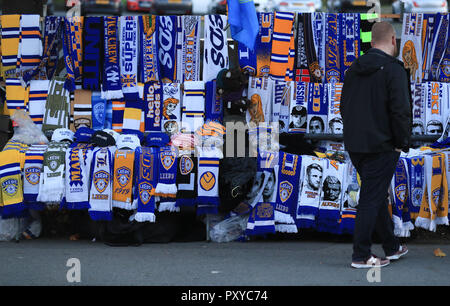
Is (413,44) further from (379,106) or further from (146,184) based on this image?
(146,184)

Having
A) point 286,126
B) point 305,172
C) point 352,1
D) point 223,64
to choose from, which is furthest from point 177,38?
point 352,1

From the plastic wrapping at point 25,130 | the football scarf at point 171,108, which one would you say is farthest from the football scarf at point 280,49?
the plastic wrapping at point 25,130

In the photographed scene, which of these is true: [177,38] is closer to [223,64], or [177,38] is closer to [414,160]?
[223,64]

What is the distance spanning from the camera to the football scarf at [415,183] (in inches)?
241

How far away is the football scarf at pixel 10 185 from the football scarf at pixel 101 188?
24.5 inches

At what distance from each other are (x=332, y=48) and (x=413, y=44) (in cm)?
82

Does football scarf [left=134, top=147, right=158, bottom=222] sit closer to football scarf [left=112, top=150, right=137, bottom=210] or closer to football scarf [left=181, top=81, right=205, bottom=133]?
football scarf [left=112, top=150, right=137, bottom=210]

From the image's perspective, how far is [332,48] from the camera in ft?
22.5

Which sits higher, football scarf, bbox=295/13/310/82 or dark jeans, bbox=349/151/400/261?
football scarf, bbox=295/13/310/82

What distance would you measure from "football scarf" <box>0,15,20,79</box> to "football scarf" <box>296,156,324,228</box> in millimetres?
3061

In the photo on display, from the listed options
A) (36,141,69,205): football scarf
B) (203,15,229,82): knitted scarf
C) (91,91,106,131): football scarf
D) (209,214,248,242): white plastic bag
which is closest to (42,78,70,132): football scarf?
(91,91,106,131): football scarf

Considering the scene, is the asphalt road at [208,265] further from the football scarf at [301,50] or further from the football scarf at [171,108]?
the football scarf at [301,50]

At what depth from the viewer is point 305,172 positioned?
243 inches

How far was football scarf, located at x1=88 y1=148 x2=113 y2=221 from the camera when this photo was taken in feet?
19.9
